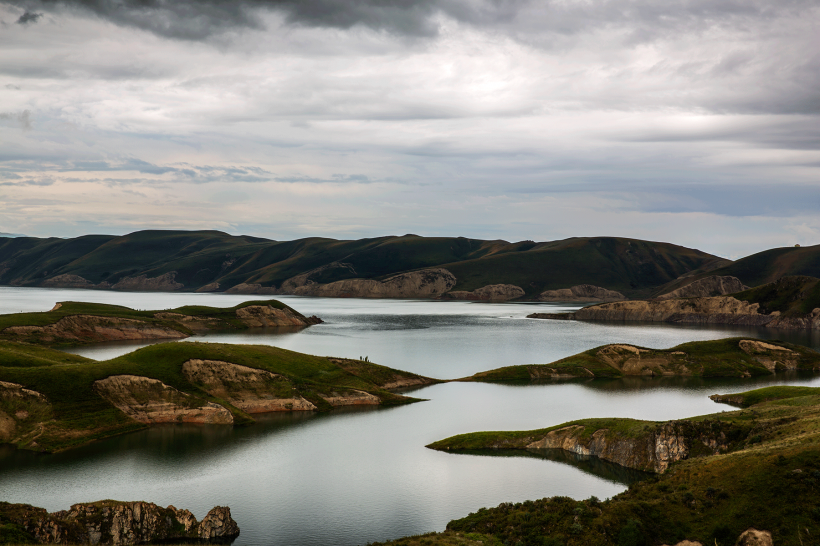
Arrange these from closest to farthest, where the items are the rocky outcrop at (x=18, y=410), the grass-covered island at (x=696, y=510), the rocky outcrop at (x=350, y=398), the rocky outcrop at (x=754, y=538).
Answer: the rocky outcrop at (x=754, y=538)
the grass-covered island at (x=696, y=510)
the rocky outcrop at (x=18, y=410)
the rocky outcrop at (x=350, y=398)

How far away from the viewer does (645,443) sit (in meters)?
52.6

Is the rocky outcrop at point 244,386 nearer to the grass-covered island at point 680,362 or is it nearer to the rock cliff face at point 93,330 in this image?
the grass-covered island at point 680,362

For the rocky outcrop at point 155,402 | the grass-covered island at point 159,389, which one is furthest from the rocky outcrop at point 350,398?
the rocky outcrop at point 155,402

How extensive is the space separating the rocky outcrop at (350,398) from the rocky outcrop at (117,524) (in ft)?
134

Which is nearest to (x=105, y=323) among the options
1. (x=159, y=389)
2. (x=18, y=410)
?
(x=159, y=389)

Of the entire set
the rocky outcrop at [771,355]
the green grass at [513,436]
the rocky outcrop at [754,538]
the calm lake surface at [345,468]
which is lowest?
the calm lake surface at [345,468]

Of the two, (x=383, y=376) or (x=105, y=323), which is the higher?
(x=105, y=323)

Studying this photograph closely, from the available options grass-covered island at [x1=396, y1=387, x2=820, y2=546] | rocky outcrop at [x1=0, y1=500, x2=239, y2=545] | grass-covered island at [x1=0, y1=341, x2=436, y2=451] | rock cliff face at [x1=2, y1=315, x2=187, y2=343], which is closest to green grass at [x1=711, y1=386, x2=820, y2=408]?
grass-covered island at [x1=396, y1=387, x2=820, y2=546]

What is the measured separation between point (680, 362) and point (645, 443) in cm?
6451

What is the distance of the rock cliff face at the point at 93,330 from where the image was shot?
131 metres

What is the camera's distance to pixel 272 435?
207ft

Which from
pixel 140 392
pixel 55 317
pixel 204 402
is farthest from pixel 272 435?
pixel 55 317

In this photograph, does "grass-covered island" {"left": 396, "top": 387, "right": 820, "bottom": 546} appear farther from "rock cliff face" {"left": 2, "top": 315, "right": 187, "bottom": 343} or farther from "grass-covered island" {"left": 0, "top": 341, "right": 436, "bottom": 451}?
"rock cliff face" {"left": 2, "top": 315, "right": 187, "bottom": 343}

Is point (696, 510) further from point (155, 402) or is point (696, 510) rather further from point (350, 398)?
point (155, 402)
